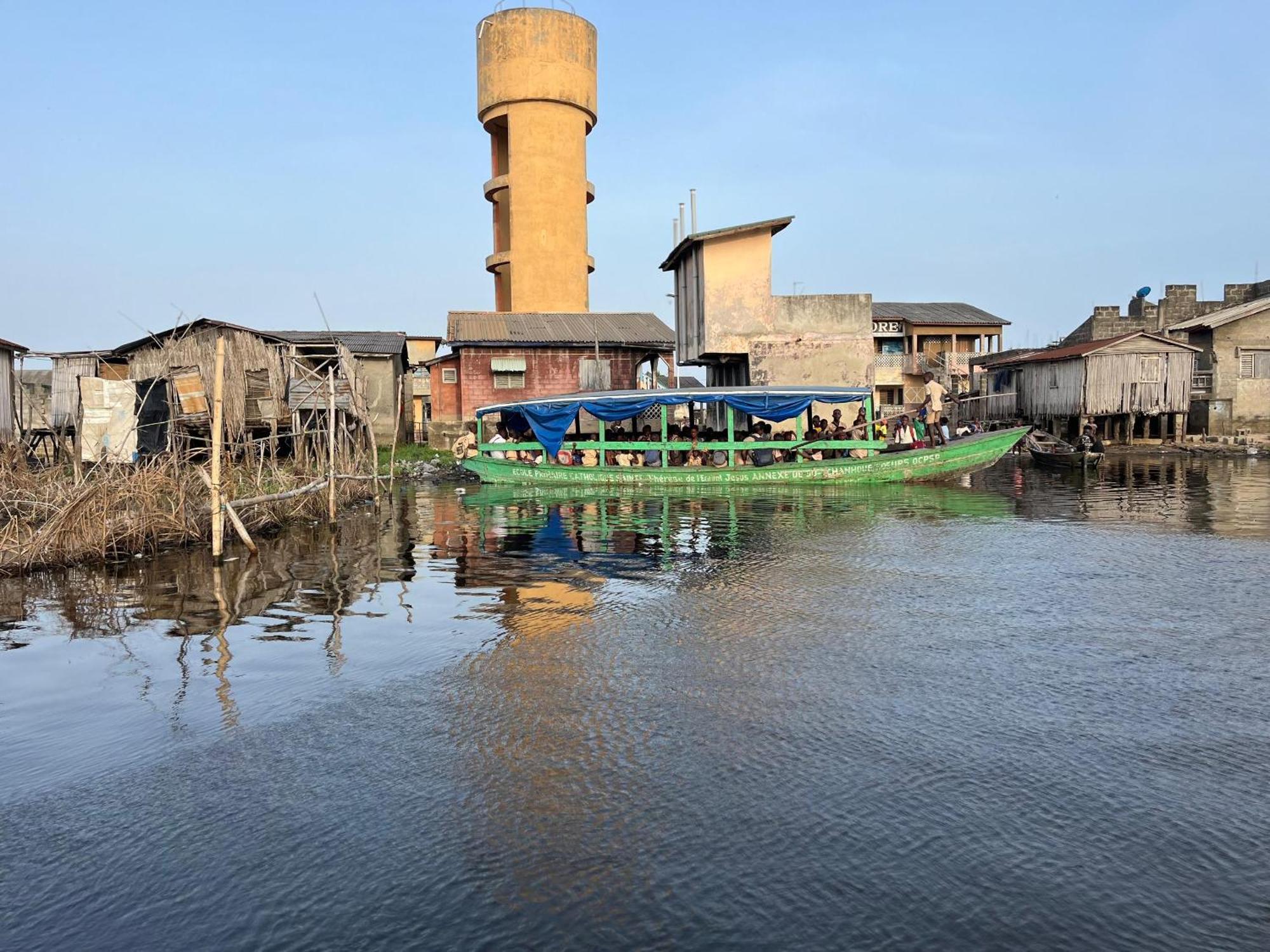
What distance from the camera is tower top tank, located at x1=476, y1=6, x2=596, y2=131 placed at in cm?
3550

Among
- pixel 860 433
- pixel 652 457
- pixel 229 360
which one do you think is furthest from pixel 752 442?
pixel 229 360

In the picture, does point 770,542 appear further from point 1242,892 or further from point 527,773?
point 1242,892

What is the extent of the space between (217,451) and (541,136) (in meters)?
26.3

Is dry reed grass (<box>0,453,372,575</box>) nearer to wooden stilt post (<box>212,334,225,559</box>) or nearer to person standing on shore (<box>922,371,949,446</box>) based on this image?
wooden stilt post (<box>212,334,225,559</box>)

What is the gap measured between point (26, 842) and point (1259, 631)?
29.8 ft

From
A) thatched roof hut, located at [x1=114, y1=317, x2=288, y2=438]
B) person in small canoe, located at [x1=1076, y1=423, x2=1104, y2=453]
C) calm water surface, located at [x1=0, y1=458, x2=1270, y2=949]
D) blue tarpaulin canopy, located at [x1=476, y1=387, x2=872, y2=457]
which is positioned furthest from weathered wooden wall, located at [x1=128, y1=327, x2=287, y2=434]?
person in small canoe, located at [x1=1076, y1=423, x2=1104, y2=453]

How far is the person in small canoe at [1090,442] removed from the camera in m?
30.3

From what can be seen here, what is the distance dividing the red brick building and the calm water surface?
2003 centimetres

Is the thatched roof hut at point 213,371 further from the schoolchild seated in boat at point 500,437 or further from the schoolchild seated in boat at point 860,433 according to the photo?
the schoolchild seated in boat at point 860,433

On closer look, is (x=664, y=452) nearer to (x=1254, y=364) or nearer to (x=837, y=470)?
(x=837, y=470)

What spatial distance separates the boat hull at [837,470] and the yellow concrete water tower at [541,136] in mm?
13764

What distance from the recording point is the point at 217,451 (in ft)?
41.3

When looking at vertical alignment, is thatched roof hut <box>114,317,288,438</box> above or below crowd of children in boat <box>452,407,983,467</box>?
above

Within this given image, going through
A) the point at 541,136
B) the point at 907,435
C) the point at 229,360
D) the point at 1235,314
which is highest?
the point at 541,136
